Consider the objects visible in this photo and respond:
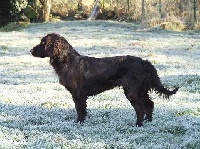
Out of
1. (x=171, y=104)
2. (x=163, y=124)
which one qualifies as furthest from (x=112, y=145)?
(x=171, y=104)

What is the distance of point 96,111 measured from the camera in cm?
1120

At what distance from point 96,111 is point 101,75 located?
69.7 inches

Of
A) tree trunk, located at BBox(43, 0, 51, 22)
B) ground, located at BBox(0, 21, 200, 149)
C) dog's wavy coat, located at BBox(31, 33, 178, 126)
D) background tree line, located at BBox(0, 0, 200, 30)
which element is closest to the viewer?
ground, located at BBox(0, 21, 200, 149)

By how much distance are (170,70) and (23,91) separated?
7347mm

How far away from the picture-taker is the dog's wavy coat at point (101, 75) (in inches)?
374

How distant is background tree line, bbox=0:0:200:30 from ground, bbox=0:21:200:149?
11.1m

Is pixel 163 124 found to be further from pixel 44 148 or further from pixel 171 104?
pixel 44 148

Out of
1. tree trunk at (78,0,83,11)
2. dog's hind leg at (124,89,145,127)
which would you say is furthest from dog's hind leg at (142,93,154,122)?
tree trunk at (78,0,83,11)

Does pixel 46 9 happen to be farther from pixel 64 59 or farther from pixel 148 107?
pixel 148 107

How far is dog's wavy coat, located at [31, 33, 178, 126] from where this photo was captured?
950 cm

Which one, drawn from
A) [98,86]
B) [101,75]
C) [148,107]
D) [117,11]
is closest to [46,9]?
[117,11]

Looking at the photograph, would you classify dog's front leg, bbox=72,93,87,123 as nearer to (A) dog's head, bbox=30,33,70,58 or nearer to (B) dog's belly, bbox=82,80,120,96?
(B) dog's belly, bbox=82,80,120,96

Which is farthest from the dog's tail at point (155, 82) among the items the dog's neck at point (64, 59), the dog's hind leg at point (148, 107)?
the dog's neck at point (64, 59)

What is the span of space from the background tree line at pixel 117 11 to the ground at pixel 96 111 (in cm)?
1111
